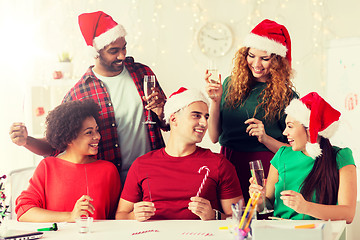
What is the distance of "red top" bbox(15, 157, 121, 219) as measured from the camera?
2.60 m

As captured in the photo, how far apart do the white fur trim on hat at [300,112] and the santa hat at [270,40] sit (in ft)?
1.41

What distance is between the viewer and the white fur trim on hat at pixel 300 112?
2467 mm

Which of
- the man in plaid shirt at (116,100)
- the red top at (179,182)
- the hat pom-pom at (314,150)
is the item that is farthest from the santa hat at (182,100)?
the hat pom-pom at (314,150)

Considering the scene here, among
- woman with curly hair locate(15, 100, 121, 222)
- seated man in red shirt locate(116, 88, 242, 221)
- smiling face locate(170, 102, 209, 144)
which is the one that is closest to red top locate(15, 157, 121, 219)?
woman with curly hair locate(15, 100, 121, 222)

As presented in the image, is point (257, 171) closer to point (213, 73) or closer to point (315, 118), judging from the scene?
point (315, 118)

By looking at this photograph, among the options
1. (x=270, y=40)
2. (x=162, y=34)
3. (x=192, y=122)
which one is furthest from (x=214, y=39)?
(x=192, y=122)

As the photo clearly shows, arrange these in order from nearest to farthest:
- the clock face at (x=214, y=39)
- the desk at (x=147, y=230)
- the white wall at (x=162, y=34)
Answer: the desk at (x=147, y=230)
the white wall at (x=162, y=34)
the clock face at (x=214, y=39)

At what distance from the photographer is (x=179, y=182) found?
8.34 ft

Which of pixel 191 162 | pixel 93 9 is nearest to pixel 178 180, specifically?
pixel 191 162

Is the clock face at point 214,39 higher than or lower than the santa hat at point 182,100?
higher

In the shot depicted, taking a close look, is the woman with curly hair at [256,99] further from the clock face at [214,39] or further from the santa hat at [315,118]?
the clock face at [214,39]

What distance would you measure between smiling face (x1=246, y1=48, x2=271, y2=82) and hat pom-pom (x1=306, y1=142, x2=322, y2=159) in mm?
573

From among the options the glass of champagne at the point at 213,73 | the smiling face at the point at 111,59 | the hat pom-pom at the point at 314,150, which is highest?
the smiling face at the point at 111,59

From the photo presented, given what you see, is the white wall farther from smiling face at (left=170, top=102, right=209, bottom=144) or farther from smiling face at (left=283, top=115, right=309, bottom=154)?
smiling face at (left=283, top=115, right=309, bottom=154)
